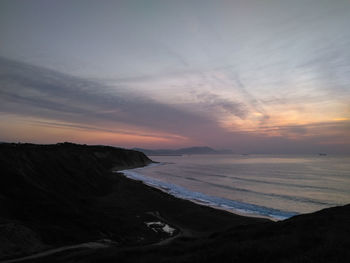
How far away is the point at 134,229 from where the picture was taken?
2177 cm

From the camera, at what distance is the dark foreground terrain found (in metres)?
10.1

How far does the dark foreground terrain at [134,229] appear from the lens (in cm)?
1014

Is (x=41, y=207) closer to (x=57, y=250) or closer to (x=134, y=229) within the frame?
(x=57, y=250)

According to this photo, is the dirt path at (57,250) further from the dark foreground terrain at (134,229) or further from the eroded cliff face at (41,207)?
the eroded cliff face at (41,207)

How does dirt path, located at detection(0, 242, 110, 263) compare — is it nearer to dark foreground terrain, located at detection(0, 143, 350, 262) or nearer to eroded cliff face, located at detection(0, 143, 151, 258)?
dark foreground terrain, located at detection(0, 143, 350, 262)

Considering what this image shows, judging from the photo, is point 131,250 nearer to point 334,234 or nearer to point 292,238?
point 292,238

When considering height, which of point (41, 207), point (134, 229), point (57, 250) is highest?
point (41, 207)

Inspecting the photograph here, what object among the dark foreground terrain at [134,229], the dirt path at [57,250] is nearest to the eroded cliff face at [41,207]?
the dark foreground terrain at [134,229]

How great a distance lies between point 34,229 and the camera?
1609 centimetres

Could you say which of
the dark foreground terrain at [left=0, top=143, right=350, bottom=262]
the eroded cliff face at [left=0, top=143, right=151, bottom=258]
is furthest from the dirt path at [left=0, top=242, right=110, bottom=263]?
the eroded cliff face at [left=0, top=143, right=151, bottom=258]

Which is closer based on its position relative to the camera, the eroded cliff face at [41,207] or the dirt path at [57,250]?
the dirt path at [57,250]

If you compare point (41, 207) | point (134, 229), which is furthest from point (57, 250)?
point (134, 229)

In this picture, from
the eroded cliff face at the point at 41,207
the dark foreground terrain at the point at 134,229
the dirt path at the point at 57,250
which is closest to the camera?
the dark foreground terrain at the point at 134,229

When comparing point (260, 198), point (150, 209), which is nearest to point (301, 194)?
point (260, 198)
